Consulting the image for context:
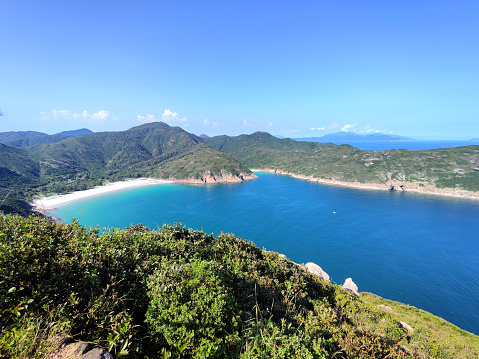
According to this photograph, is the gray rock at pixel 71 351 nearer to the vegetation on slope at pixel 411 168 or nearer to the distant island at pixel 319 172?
the distant island at pixel 319 172

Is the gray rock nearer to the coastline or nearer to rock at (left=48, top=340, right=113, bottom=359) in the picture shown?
rock at (left=48, top=340, right=113, bottom=359)

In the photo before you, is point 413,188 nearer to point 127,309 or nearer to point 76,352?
point 127,309

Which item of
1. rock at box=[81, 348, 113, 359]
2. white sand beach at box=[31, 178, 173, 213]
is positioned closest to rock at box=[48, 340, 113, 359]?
rock at box=[81, 348, 113, 359]

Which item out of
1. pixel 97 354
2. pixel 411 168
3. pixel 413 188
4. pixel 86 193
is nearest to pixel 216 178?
pixel 86 193

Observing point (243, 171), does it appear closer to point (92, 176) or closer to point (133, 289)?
point (92, 176)

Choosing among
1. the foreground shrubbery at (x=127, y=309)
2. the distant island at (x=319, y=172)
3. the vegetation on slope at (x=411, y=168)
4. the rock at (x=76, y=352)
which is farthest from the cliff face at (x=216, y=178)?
the rock at (x=76, y=352)

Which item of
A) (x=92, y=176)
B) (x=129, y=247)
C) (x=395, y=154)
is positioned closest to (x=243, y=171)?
(x=395, y=154)
